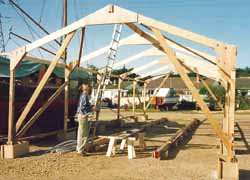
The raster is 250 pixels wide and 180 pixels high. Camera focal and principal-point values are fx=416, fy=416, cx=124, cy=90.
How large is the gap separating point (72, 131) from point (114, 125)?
4555mm

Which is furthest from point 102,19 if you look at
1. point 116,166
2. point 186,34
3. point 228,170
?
point 228,170

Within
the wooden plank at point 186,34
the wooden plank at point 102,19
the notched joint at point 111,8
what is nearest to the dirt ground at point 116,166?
the wooden plank at point 186,34

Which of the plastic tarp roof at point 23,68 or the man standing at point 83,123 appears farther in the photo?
the plastic tarp roof at point 23,68

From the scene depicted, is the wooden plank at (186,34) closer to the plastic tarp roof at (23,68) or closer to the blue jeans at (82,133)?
the blue jeans at (82,133)

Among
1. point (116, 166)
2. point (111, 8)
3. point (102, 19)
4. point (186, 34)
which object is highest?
point (111, 8)

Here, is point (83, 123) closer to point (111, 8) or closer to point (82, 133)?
point (82, 133)

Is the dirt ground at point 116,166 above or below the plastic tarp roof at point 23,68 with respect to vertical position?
below

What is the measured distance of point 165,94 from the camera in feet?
135

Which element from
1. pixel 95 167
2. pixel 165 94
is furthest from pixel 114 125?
pixel 165 94

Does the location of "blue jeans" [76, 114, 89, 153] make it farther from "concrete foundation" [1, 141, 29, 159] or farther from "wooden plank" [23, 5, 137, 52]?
"wooden plank" [23, 5, 137, 52]

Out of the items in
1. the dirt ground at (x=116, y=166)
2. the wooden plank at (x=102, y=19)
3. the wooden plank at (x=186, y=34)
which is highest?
the wooden plank at (x=102, y=19)

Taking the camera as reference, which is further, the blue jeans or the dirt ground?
the blue jeans

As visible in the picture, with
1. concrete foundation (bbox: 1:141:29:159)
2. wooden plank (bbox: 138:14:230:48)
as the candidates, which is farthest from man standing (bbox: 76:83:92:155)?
wooden plank (bbox: 138:14:230:48)

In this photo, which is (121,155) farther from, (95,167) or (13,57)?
(13,57)
